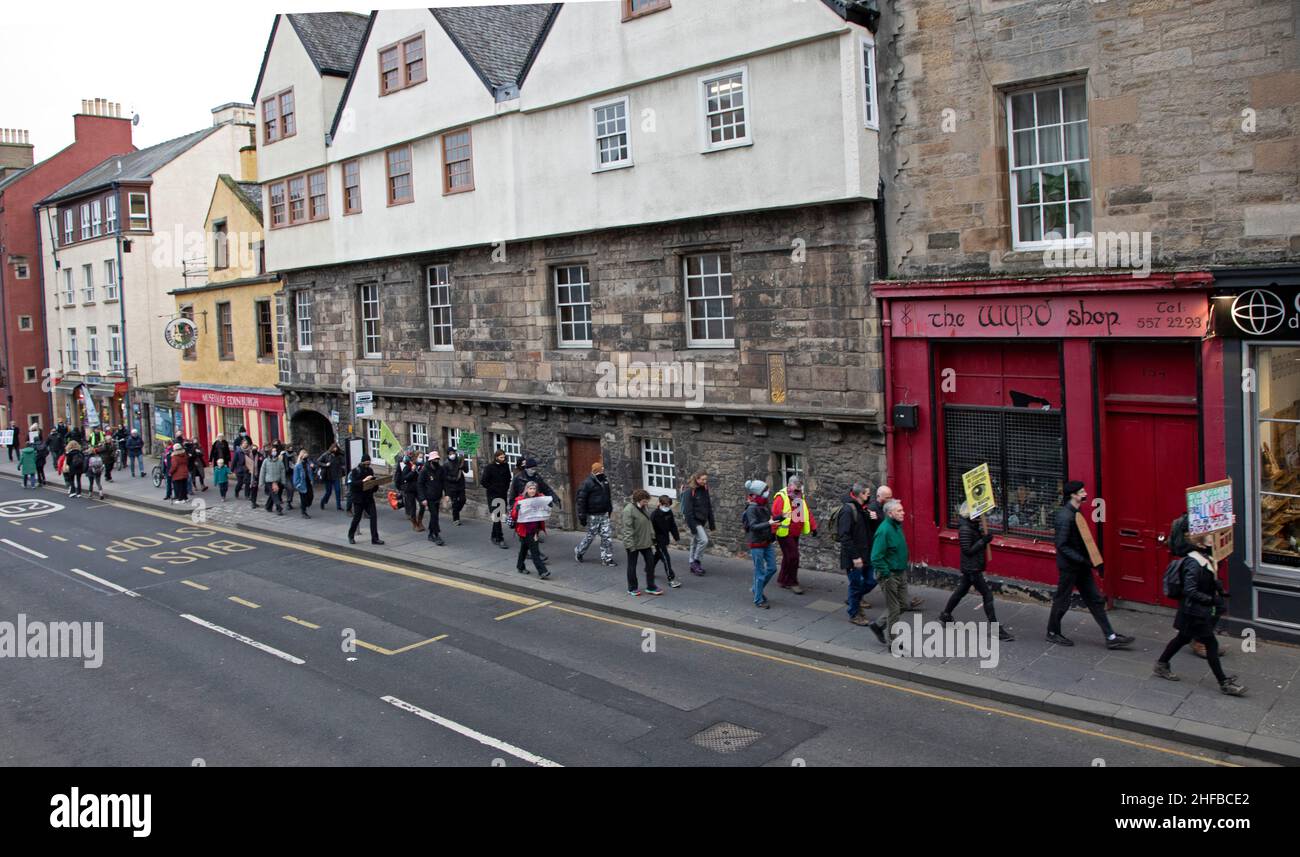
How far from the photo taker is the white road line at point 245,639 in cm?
1348

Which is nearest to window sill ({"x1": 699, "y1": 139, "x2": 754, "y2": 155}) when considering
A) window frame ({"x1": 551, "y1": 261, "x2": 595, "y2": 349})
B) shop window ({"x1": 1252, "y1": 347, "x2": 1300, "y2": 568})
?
window frame ({"x1": 551, "y1": 261, "x2": 595, "y2": 349})

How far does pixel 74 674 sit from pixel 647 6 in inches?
539

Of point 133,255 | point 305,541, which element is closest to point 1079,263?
point 305,541

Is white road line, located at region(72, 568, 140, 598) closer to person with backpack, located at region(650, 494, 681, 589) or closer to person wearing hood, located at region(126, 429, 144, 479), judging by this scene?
person with backpack, located at region(650, 494, 681, 589)

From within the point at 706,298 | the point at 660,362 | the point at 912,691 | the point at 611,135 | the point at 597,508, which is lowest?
the point at 912,691

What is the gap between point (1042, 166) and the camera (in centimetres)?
1397

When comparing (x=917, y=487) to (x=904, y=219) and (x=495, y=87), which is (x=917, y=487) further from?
(x=495, y=87)

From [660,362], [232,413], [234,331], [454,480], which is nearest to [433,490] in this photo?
[454,480]

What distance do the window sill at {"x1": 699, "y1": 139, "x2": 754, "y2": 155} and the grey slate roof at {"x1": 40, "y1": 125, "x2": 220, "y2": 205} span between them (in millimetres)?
33202

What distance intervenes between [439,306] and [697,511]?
10681 millimetres

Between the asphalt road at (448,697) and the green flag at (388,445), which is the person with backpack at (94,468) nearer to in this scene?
the green flag at (388,445)

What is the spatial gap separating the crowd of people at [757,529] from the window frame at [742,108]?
5.51 m

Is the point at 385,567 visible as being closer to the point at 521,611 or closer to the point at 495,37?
the point at 521,611

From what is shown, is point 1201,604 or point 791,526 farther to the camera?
point 791,526
